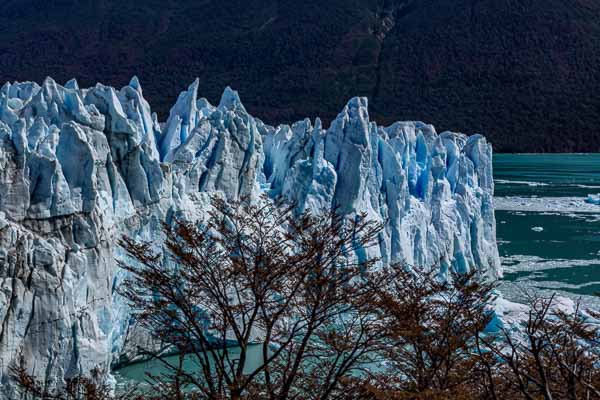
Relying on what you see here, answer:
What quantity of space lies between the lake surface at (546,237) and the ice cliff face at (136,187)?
131cm

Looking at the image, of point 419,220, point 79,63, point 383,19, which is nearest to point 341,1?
point 383,19

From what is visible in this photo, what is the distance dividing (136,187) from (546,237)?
757 inches

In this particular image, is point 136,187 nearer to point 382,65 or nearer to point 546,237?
point 546,237

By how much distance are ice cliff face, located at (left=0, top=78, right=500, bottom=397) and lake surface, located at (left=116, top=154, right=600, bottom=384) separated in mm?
1314

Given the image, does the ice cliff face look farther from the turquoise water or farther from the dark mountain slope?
the dark mountain slope

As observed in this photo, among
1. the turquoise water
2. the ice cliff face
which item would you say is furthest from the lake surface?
the ice cliff face

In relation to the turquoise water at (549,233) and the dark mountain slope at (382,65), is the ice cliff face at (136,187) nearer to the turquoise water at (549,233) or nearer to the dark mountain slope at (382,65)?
the turquoise water at (549,233)

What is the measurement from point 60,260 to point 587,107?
287 ft

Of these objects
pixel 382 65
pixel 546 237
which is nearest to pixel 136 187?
pixel 546 237

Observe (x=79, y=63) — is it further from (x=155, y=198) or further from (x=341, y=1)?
(x=155, y=198)

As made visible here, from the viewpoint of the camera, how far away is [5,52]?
10019 centimetres

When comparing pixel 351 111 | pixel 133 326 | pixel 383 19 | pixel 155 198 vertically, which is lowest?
pixel 133 326

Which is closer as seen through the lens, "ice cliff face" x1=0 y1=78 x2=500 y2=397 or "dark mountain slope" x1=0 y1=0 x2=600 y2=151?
"ice cliff face" x1=0 y1=78 x2=500 y2=397

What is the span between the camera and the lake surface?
1891cm
